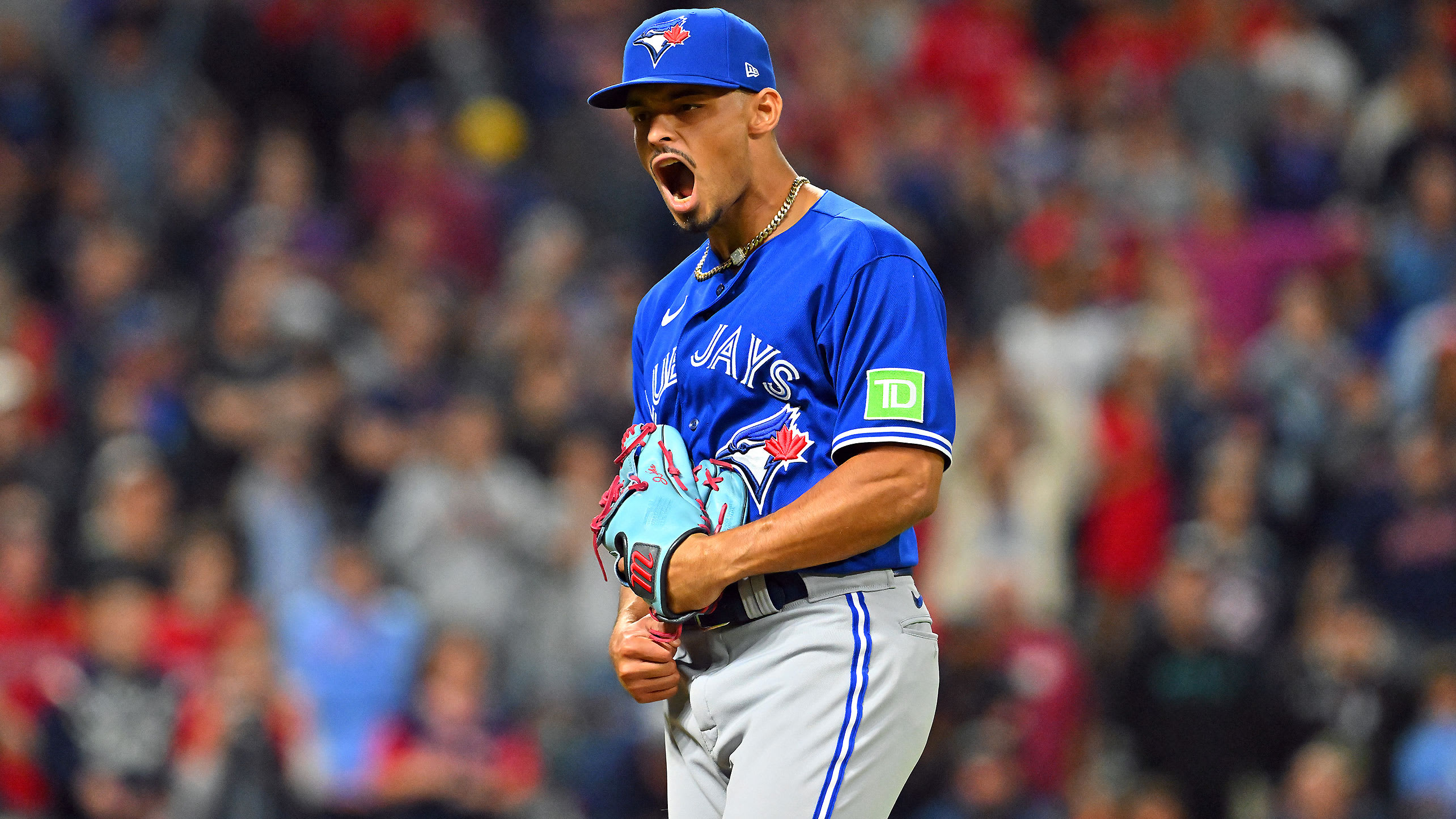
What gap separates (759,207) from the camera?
11.0ft

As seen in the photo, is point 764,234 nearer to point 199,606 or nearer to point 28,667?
point 199,606

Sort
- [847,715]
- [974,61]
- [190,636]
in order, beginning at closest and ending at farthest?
[847,715] → [190,636] → [974,61]

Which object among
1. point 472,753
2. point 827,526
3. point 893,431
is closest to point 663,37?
point 893,431

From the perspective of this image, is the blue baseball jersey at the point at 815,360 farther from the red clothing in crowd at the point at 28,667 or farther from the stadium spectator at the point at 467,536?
the stadium spectator at the point at 467,536

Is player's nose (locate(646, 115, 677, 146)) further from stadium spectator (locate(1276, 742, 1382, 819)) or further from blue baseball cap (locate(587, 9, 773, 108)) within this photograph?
stadium spectator (locate(1276, 742, 1382, 819))

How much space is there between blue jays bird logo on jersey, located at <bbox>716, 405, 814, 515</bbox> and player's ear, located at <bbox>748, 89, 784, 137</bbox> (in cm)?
54

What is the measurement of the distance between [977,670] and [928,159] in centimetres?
376

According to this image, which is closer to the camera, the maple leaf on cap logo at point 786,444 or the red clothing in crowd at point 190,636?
the maple leaf on cap logo at point 786,444

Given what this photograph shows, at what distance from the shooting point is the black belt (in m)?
3.21

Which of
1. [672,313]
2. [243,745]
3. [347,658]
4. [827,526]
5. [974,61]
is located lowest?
[243,745]

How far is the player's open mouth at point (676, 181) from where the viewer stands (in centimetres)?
324

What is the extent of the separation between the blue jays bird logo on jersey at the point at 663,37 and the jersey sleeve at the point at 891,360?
0.55 meters

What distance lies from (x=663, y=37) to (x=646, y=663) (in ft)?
3.90

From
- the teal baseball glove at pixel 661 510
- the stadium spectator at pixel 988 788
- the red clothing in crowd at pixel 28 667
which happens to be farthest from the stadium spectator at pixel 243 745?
the teal baseball glove at pixel 661 510
